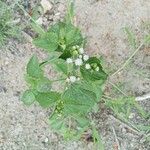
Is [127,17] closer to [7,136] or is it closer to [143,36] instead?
[143,36]

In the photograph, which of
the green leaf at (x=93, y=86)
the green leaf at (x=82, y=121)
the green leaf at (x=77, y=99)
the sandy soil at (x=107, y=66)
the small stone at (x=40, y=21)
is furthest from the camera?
the small stone at (x=40, y=21)

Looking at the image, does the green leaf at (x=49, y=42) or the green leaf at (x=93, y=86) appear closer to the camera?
the green leaf at (x=49, y=42)

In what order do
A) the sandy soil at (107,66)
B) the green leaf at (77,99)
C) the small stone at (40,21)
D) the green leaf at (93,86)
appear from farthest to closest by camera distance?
the small stone at (40,21)
the sandy soil at (107,66)
the green leaf at (93,86)
the green leaf at (77,99)

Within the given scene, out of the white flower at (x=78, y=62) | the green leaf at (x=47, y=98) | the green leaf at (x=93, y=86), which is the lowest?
the green leaf at (x=93, y=86)

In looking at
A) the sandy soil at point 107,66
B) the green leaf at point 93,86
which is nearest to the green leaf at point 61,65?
the green leaf at point 93,86

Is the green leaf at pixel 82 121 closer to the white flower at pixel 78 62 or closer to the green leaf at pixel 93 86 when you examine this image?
the green leaf at pixel 93 86

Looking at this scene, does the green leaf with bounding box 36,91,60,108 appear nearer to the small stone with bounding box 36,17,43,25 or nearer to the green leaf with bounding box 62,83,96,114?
the green leaf with bounding box 62,83,96,114

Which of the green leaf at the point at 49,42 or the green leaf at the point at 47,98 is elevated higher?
the green leaf at the point at 49,42
